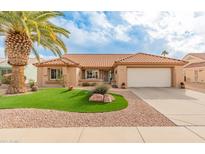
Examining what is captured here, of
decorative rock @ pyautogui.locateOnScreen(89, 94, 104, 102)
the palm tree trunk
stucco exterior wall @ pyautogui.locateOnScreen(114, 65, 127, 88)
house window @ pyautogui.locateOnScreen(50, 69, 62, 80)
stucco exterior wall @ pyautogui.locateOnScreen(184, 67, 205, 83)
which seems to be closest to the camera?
decorative rock @ pyautogui.locateOnScreen(89, 94, 104, 102)

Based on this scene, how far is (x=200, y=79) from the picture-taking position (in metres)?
34.4

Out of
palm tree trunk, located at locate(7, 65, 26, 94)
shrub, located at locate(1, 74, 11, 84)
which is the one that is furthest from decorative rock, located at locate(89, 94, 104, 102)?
shrub, located at locate(1, 74, 11, 84)

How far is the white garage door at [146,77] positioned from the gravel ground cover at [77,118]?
13.6 metres

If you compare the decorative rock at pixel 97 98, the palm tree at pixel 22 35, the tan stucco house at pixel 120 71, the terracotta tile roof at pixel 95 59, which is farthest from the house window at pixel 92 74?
the decorative rock at pixel 97 98

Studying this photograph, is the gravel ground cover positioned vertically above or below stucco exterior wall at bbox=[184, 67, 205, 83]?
below

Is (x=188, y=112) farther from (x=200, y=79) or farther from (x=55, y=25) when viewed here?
(x=200, y=79)

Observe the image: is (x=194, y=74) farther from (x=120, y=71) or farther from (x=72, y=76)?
(x=72, y=76)

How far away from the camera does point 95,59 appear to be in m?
33.3

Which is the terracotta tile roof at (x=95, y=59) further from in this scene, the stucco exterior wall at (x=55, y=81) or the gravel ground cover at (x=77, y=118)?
the gravel ground cover at (x=77, y=118)

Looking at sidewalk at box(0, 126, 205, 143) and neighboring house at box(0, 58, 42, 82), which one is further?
neighboring house at box(0, 58, 42, 82)

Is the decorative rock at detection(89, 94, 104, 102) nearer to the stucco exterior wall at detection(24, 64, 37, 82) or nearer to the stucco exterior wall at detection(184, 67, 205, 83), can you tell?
the stucco exterior wall at detection(184, 67, 205, 83)

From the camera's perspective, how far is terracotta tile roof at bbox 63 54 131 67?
30653mm

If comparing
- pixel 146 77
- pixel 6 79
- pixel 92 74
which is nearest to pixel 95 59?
pixel 92 74
